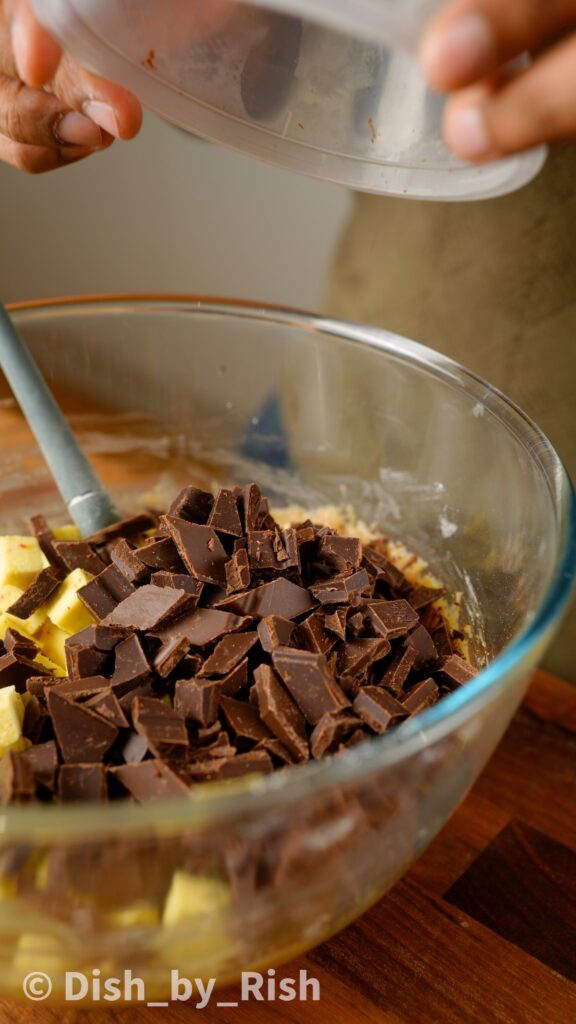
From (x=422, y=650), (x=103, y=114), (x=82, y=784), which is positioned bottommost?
(x=82, y=784)

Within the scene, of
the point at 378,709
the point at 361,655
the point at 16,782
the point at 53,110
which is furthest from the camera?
the point at 53,110

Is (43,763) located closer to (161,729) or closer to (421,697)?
(161,729)

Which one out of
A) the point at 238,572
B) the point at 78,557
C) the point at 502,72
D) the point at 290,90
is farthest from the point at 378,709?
the point at 290,90

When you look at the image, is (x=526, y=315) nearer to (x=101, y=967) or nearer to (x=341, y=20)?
(x=341, y=20)

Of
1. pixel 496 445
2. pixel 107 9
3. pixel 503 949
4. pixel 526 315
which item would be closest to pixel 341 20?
pixel 107 9

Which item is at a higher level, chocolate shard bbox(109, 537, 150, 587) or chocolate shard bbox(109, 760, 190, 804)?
chocolate shard bbox(109, 537, 150, 587)

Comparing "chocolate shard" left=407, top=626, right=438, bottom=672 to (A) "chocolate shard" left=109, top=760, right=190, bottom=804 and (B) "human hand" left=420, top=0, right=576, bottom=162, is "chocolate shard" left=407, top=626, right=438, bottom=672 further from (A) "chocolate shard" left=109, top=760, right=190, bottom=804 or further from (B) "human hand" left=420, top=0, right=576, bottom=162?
(B) "human hand" left=420, top=0, right=576, bottom=162

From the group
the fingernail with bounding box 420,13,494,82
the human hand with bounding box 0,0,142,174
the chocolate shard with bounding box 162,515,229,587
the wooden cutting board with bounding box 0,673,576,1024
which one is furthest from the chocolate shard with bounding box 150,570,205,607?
the fingernail with bounding box 420,13,494,82
